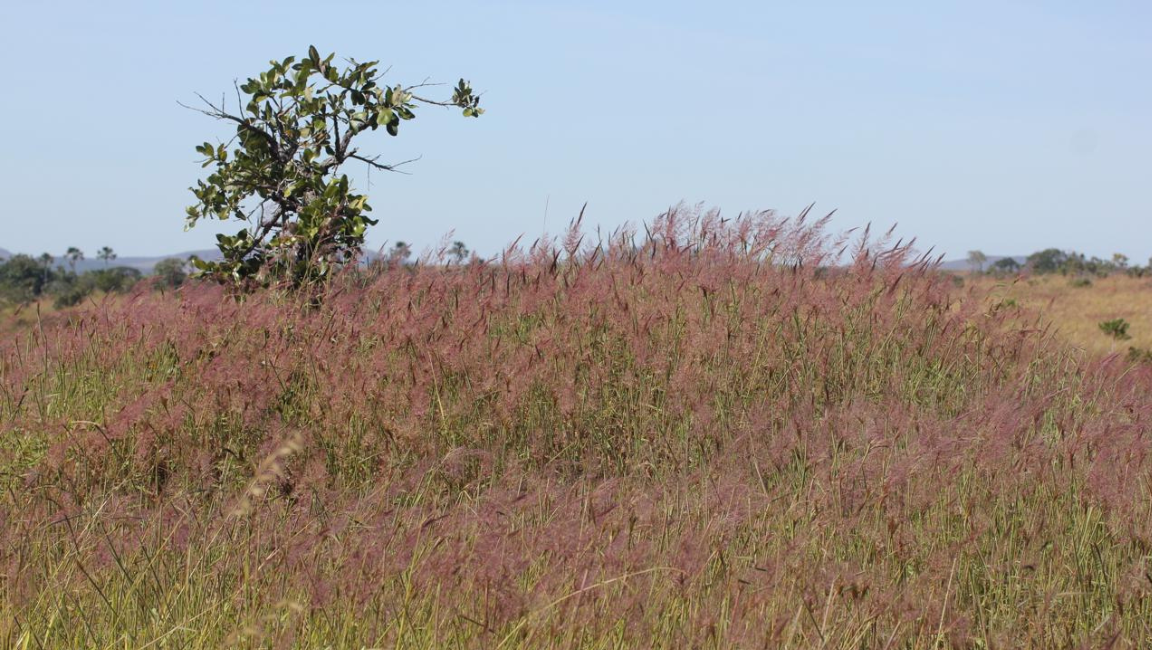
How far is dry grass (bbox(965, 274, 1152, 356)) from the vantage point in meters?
5.96

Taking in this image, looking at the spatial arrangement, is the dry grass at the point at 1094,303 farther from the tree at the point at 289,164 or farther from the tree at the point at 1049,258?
the tree at the point at 1049,258

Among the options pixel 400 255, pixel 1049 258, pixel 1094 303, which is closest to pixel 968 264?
pixel 400 255

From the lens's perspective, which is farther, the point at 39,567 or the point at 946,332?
the point at 946,332

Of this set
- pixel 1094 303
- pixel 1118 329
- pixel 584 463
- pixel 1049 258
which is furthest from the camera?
pixel 1049 258

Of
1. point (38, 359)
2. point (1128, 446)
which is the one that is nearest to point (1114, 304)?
point (1128, 446)

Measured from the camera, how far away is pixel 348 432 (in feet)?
13.6

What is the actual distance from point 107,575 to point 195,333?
2058mm

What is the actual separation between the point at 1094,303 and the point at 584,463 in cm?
1865

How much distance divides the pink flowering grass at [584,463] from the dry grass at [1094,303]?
16.8 inches

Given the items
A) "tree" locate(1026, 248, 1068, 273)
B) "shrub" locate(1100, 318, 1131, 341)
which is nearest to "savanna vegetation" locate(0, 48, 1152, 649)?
"shrub" locate(1100, 318, 1131, 341)

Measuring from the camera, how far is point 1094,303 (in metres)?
20.0

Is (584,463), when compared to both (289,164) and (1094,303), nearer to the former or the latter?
(289,164)

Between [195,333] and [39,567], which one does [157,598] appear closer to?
[39,567]

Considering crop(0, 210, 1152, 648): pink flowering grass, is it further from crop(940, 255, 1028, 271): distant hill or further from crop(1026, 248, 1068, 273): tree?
crop(1026, 248, 1068, 273): tree
